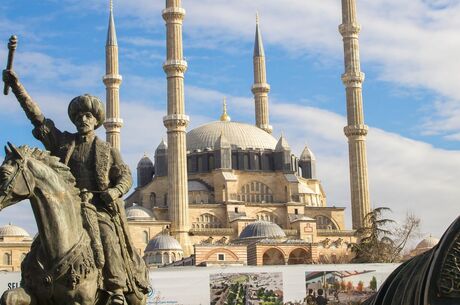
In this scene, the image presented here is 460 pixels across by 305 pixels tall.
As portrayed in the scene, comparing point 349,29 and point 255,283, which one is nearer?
point 255,283

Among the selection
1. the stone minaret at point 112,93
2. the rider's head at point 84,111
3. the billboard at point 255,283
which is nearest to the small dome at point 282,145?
the stone minaret at point 112,93

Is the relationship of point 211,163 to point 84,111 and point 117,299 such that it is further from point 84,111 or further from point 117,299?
point 117,299

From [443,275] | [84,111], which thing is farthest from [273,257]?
[443,275]

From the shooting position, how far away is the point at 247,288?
3169 cm

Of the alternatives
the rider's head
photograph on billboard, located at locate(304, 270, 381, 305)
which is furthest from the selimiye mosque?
the rider's head

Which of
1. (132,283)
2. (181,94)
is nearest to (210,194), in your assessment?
(181,94)

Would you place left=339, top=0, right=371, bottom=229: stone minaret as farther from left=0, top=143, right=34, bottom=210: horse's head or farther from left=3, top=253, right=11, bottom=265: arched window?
left=0, top=143, right=34, bottom=210: horse's head

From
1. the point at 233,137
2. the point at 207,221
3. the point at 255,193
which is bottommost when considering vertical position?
the point at 207,221

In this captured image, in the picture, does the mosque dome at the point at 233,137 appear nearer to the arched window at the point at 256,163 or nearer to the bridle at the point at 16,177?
the arched window at the point at 256,163

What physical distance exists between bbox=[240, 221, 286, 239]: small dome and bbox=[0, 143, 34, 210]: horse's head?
4768 cm

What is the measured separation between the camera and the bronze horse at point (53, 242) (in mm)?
5016

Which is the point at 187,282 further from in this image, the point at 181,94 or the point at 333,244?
the point at 333,244

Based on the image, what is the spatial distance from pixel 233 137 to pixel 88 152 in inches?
2335

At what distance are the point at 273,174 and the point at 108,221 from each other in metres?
58.0
